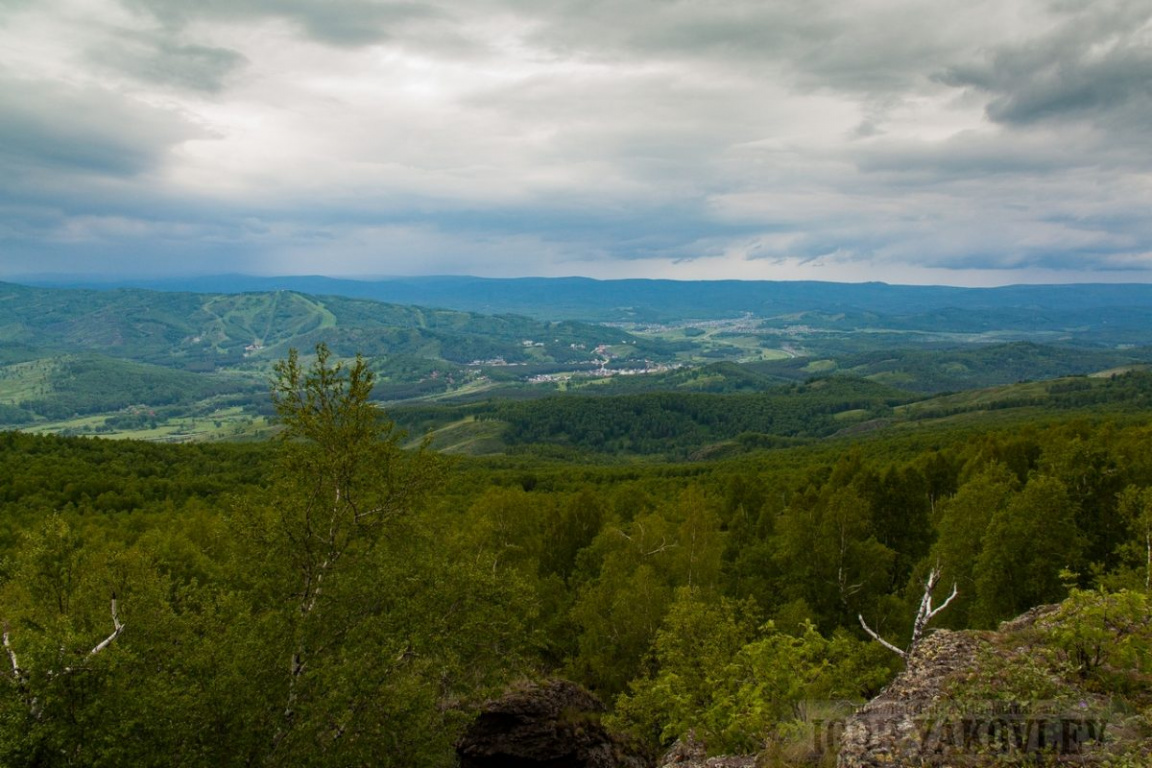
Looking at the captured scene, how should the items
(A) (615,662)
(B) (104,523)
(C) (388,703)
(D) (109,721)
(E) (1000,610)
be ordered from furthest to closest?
(B) (104,523), (A) (615,662), (E) (1000,610), (C) (388,703), (D) (109,721)

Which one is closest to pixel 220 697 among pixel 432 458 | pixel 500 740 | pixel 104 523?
pixel 432 458

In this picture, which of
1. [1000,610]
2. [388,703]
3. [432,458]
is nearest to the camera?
[388,703]

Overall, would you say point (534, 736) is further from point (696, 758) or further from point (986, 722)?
point (986, 722)

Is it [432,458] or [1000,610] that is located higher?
[432,458]

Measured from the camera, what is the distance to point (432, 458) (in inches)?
898

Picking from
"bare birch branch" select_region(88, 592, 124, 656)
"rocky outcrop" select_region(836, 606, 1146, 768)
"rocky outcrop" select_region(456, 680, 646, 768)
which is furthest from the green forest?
"rocky outcrop" select_region(456, 680, 646, 768)

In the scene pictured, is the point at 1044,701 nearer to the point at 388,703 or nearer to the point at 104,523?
the point at 388,703

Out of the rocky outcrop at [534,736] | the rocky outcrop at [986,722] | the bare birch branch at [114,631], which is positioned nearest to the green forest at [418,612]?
the bare birch branch at [114,631]

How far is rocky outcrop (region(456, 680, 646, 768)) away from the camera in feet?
101

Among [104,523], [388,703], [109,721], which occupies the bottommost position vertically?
[104,523]

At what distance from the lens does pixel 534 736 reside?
31.0m

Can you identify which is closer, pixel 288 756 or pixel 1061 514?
pixel 288 756

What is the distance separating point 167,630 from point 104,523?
65.9 metres

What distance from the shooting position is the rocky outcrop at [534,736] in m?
30.9
